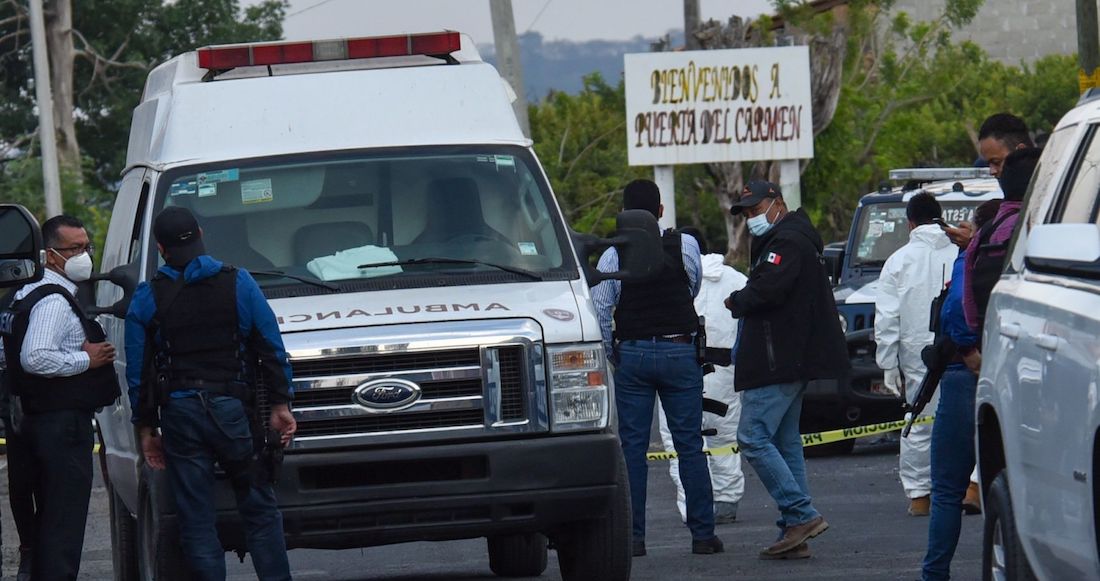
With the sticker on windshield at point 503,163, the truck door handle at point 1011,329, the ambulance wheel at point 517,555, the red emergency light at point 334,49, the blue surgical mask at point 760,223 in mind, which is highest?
the red emergency light at point 334,49

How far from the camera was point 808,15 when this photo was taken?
37.9 m

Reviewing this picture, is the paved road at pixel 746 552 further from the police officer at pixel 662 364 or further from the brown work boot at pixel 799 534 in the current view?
the police officer at pixel 662 364

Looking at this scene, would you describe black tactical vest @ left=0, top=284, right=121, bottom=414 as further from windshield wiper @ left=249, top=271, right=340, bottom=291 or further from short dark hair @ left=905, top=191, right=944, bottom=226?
short dark hair @ left=905, top=191, right=944, bottom=226

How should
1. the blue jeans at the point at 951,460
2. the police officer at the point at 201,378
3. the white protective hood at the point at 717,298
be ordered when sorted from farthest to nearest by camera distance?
the white protective hood at the point at 717,298, the blue jeans at the point at 951,460, the police officer at the point at 201,378

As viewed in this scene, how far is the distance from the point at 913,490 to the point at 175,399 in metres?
5.42

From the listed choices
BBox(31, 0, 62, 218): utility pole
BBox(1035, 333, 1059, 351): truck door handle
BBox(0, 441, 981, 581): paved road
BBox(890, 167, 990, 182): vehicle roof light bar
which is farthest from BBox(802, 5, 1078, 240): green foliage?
BBox(1035, 333, 1059, 351): truck door handle

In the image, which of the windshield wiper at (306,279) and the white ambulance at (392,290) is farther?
the windshield wiper at (306,279)

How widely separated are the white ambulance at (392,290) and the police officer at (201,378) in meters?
0.19

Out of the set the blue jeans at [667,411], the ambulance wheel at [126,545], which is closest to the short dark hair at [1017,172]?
the blue jeans at [667,411]

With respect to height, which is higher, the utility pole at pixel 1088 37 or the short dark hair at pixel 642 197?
the utility pole at pixel 1088 37

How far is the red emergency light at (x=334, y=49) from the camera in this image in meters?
9.66

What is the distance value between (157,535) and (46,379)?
109 centimetres

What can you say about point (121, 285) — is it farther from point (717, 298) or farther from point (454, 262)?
point (717, 298)

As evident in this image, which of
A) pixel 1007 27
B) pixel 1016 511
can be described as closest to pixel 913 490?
pixel 1016 511
